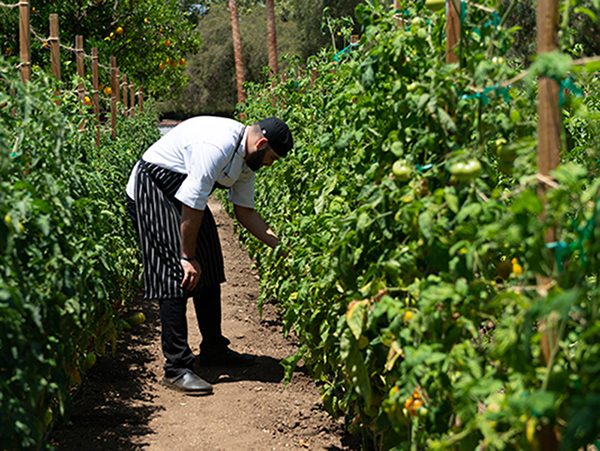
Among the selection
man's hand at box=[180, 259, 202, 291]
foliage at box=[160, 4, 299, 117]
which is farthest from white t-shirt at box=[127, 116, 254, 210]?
foliage at box=[160, 4, 299, 117]

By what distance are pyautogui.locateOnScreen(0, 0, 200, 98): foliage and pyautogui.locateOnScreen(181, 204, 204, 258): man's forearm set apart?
3.86 meters

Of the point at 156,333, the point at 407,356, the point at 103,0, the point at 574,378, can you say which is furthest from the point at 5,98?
the point at 103,0

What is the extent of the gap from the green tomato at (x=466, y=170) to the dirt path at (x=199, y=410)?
1.71 metres

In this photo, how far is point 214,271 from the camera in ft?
11.6

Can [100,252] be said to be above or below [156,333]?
above

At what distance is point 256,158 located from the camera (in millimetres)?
3301

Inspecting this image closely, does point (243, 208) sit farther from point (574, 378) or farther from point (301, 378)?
point (574, 378)

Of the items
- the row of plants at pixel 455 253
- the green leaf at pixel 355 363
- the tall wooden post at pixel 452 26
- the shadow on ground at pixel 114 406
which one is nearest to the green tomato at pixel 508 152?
the row of plants at pixel 455 253

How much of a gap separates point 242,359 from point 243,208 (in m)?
0.92

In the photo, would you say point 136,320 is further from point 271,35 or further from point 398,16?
point 271,35

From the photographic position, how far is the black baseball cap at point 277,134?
3197 mm

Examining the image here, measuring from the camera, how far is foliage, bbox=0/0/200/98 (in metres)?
7.79

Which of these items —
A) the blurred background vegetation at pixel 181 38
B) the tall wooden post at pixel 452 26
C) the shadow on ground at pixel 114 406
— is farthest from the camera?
the blurred background vegetation at pixel 181 38

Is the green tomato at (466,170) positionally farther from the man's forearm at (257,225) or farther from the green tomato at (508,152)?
the man's forearm at (257,225)
